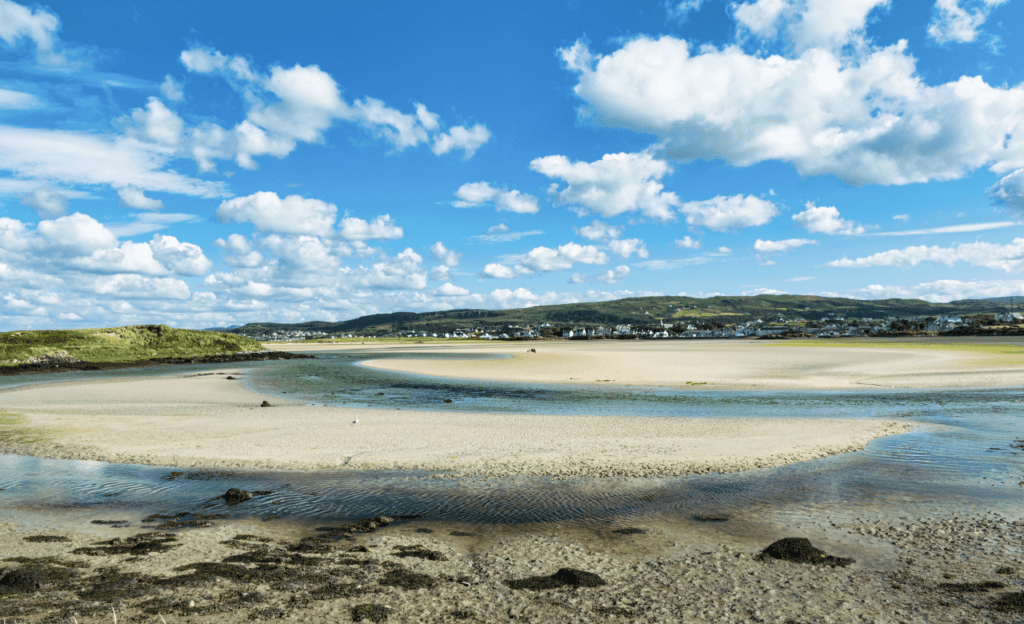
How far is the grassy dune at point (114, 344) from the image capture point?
206ft

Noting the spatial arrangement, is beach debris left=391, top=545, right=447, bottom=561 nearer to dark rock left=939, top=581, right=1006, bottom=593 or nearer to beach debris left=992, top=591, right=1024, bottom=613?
dark rock left=939, top=581, right=1006, bottom=593

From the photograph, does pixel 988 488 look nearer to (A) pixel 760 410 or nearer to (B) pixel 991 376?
(A) pixel 760 410

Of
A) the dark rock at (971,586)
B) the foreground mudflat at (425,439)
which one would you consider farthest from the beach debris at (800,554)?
the foreground mudflat at (425,439)

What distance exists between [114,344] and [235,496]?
246ft

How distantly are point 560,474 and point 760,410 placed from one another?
49.2 ft

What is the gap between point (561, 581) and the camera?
22.6ft

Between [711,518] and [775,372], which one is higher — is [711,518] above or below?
above

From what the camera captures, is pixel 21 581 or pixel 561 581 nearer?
pixel 21 581

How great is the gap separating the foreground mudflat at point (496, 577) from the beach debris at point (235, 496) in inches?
72.7

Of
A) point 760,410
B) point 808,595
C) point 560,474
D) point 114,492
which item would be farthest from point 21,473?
point 760,410

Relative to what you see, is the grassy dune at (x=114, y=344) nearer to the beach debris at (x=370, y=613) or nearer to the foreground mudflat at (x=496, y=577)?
the foreground mudflat at (x=496, y=577)

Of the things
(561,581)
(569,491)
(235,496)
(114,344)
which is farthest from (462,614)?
(114,344)

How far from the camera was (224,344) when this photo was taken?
3376 inches

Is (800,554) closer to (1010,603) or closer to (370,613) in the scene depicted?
(1010,603)
